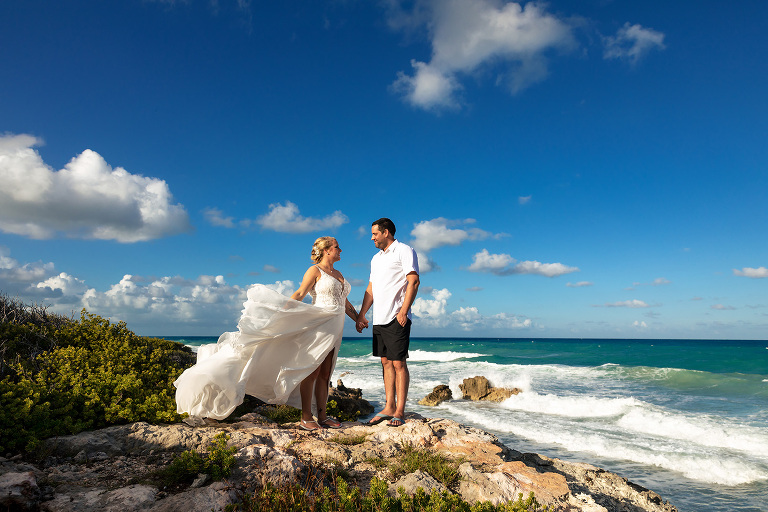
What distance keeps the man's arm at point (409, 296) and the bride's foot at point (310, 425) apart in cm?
172

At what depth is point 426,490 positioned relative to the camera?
3.83 m

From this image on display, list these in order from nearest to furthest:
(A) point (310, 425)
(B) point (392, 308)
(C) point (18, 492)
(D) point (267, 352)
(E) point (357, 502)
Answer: (C) point (18, 492), (E) point (357, 502), (A) point (310, 425), (D) point (267, 352), (B) point (392, 308)

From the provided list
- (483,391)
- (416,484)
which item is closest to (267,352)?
(416,484)

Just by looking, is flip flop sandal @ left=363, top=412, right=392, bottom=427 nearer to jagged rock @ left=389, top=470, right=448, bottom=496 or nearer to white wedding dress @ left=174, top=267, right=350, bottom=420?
white wedding dress @ left=174, top=267, right=350, bottom=420

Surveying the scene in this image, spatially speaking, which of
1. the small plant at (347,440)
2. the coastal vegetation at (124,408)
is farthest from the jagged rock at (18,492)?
the small plant at (347,440)

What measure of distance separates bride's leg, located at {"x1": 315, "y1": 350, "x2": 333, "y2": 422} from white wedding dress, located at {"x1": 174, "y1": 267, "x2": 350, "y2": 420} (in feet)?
0.62

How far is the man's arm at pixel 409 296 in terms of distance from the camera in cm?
617

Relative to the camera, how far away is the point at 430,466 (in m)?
4.40

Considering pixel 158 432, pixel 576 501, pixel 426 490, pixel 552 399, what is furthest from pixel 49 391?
pixel 552 399

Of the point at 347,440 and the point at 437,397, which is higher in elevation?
the point at 347,440

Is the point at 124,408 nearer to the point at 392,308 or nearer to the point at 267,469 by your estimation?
the point at 267,469

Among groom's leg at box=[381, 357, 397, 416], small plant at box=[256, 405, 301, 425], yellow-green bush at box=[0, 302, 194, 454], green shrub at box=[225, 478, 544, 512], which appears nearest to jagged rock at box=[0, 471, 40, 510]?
yellow-green bush at box=[0, 302, 194, 454]

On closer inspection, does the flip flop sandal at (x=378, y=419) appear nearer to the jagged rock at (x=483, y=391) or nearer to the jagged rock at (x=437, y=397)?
the jagged rock at (x=437, y=397)

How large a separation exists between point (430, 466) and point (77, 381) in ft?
16.3
